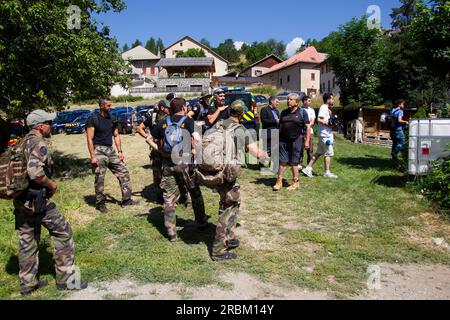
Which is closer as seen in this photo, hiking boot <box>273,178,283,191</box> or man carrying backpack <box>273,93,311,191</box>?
man carrying backpack <box>273,93,311,191</box>

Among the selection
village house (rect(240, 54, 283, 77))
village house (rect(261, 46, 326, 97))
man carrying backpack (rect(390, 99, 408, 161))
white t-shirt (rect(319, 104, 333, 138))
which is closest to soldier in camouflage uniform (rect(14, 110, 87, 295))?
white t-shirt (rect(319, 104, 333, 138))

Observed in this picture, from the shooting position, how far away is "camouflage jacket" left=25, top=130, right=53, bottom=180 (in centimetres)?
383

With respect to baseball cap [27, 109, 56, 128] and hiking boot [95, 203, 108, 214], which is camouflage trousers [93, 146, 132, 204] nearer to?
hiking boot [95, 203, 108, 214]

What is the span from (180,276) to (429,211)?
4226mm

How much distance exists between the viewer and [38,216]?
4047 mm

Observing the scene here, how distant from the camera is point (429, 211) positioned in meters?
6.38

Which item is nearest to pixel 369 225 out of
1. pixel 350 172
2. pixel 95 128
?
pixel 350 172

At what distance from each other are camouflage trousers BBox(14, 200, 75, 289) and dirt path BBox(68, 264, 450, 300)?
334 mm

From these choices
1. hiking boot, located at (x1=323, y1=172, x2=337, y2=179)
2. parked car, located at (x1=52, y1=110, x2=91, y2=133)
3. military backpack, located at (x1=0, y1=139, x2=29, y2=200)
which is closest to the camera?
military backpack, located at (x1=0, y1=139, x2=29, y2=200)

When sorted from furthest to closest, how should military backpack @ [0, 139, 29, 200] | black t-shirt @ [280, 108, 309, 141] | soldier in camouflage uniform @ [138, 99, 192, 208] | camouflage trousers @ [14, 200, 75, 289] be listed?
black t-shirt @ [280, 108, 309, 141], soldier in camouflage uniform @ [138, 99, 192, 208], camouflage trousers @ [14, 200, 75, 289], military backpack @ [0, 139, 29, 200]

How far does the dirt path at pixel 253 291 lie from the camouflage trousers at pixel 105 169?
2.82 metres

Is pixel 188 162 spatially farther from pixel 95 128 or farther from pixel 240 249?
pixel 95 128

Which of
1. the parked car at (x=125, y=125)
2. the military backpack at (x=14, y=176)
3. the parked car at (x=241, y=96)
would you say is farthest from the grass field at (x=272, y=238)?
the parked car at (x=125, y=125)

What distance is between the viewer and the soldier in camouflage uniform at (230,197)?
4785 mm
